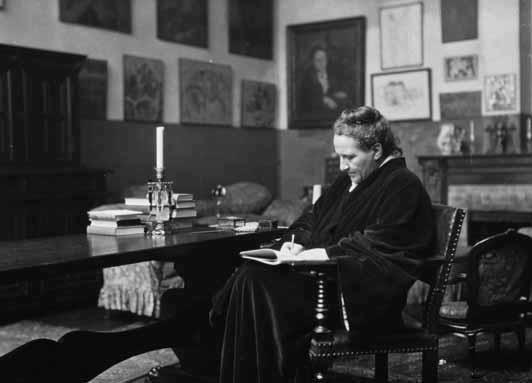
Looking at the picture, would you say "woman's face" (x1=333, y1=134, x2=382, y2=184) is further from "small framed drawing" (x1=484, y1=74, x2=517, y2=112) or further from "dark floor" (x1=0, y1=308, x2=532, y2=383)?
"small framed drawing" (x1=484, y1=74, x2=517, y2=112)

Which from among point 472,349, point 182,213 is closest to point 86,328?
point 182,213

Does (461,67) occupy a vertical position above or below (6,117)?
above

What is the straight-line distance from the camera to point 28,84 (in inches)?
302

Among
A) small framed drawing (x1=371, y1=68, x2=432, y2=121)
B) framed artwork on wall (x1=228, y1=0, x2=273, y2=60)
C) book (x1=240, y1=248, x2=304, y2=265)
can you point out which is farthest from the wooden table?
framed artwork on wall (x1=228, y1=0, x2=273, y2=60)

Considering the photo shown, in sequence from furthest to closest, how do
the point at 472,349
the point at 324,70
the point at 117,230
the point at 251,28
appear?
the point at 324,70 → the point at 251,28 → the point at 472,349 → the point at 117,230

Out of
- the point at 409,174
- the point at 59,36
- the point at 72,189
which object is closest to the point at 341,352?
the point at 409,174

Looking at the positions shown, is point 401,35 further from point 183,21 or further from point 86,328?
point 86,328

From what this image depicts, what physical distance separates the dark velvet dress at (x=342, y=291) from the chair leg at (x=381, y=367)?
0.38 metres

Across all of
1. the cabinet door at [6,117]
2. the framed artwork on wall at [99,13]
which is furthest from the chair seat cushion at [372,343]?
the framed artwork on wall at [99,13]

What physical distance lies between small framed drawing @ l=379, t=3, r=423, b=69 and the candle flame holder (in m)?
7.43

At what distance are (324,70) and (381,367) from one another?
8.46 m

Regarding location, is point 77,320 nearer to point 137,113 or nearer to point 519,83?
point 137,113

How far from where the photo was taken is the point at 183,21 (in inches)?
415

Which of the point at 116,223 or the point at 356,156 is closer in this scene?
the point at 356,156
